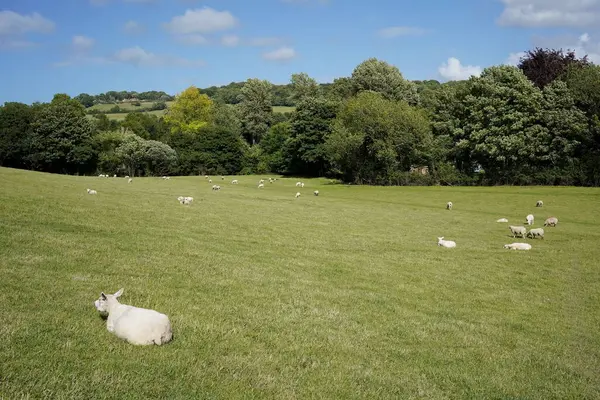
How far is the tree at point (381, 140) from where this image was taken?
7550 centimetres

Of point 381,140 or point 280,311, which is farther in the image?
point 381,140

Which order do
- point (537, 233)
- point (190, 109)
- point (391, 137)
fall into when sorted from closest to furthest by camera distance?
point (537, 233), point (391, 137), point (190, 109)

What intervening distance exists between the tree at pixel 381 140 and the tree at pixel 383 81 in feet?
79.4

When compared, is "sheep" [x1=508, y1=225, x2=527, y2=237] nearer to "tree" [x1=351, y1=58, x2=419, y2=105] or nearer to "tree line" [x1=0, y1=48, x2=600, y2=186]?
"tree line" [x1=0, y1=48, x2=600, y2=186]

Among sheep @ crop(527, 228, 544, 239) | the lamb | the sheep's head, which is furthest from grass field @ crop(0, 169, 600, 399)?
sheep @ crop(527, 228, 544, 239)

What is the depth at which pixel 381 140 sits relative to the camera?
76.1m

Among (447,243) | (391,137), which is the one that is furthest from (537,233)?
(391,137)

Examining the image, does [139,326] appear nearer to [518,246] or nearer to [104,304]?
[104,304]

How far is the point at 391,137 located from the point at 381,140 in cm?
167

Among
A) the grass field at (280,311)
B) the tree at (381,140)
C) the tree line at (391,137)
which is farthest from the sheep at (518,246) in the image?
the tree at (381,140)

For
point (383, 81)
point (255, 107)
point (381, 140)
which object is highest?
point (383, 81)

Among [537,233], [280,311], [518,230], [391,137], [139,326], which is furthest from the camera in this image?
[391,137]

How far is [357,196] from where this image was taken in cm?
6316

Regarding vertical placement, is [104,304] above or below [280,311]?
above
